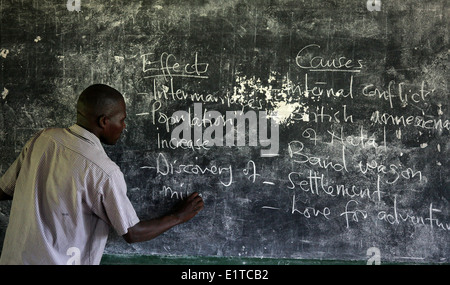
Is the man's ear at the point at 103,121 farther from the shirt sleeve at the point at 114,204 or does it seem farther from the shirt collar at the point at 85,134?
the shirt sleeve at the point at 114,204

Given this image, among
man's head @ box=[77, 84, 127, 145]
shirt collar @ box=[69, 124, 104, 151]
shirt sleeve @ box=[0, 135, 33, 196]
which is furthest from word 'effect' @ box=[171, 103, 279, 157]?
shirt sleeve @ box=[0, 135, 33, 196]

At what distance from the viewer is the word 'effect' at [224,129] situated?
3.42 meters

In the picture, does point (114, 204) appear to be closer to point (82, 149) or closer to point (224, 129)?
point (82, 149)

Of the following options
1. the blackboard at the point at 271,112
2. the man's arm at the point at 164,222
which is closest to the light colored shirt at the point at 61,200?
the man's arm at the point at 164,222

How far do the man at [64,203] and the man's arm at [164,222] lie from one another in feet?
0.11

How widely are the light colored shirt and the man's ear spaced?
151mm

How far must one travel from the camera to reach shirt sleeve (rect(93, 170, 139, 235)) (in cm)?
244

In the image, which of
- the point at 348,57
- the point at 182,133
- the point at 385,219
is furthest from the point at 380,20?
the point at 182,133

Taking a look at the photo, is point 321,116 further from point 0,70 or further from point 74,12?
point 0,70

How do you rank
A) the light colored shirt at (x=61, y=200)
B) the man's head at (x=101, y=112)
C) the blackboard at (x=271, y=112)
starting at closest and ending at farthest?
the light colored shirt at (x=61, y=200), the man's head at (x=101, y=112), the blackboard at (x=271, y=112)

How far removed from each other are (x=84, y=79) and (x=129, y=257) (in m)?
1.42
